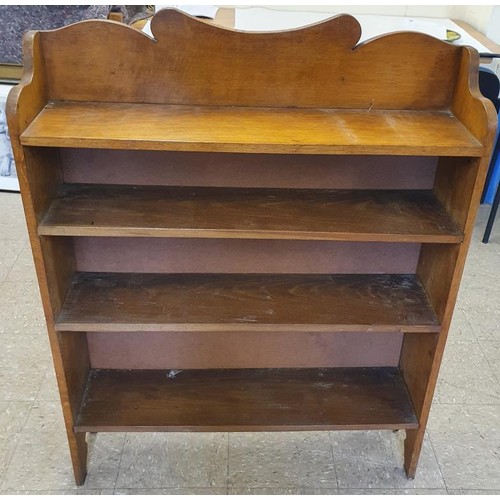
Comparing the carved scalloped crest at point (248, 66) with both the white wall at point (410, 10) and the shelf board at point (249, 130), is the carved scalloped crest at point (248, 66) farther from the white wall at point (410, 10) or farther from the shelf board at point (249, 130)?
the white wall at point (410, 10)

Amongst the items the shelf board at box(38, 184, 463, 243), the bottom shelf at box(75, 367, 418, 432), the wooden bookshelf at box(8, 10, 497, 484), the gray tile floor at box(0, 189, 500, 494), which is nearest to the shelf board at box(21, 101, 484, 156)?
the wooden bookshelf at box(8, 10, 497, 484)

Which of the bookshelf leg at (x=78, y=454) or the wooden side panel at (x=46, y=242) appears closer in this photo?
the wooden side panel at (x=46, y=242)

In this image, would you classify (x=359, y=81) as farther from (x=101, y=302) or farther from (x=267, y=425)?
(x=267, y=425)

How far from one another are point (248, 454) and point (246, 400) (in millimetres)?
203

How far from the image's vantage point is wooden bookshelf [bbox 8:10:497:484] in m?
1.24

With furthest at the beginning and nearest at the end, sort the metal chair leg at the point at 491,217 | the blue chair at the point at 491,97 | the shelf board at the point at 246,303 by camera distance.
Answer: the metal chair leg at the point at 491,217 < the blue chair at the point at 491,97 < the shelf board at the point at 246,303

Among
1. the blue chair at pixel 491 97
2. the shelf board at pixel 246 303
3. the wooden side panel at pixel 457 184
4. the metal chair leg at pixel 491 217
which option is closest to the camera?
the wooden side panel at pixel 457 184

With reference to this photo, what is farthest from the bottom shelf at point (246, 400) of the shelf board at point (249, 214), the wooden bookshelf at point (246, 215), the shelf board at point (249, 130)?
the shelf board at point (249, 130)

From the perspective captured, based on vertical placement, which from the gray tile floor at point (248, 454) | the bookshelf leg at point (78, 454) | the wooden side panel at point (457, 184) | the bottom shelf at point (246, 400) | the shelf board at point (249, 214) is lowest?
the gray tile floor at point (248, 454)

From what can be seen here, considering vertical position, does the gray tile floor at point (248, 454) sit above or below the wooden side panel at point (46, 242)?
below

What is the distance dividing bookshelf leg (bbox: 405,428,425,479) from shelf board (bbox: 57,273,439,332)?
40 centimetres

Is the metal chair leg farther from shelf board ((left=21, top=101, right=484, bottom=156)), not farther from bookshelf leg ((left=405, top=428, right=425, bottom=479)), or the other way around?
shelf board ((left=21, top=101, right=484, bottom=156))

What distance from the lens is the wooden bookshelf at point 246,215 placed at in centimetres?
124

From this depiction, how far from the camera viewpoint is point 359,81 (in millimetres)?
1325
